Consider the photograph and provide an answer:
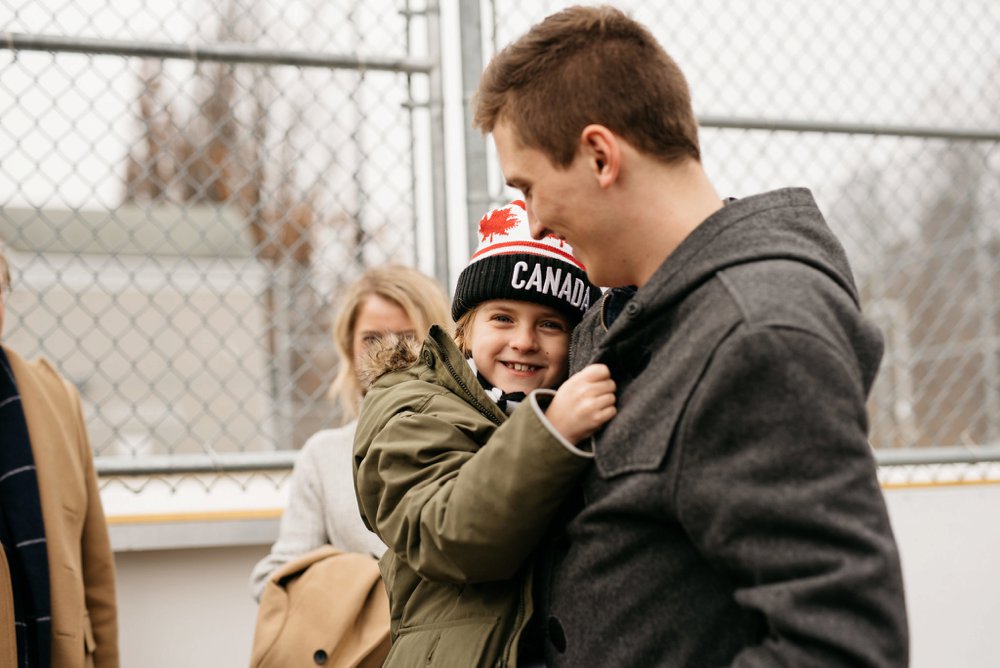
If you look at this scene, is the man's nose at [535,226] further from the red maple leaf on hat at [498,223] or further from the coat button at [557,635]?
the coat button at [557,635]

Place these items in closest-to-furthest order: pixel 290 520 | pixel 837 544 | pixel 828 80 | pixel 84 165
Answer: pixel 837 544 → pixel 290 520 → pixel 84 165 → pixel 828 80

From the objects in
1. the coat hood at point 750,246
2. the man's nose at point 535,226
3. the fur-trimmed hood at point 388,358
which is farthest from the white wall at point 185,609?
the coat hood at point 750,246

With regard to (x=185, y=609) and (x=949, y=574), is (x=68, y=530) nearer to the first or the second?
(x=185, y=609)

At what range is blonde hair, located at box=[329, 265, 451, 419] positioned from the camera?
2.76 meters

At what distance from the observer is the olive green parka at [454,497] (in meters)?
1.25

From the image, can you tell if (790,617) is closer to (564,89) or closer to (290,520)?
(564,89)

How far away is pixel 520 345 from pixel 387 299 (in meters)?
1.18

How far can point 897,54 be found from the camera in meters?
3.39

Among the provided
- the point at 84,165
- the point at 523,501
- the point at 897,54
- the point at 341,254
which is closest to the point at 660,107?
the point at 523,501

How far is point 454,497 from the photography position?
132cm

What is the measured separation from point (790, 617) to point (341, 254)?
22.4 feet

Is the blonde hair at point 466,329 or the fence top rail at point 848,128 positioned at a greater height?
the fence top rail at point 848,128

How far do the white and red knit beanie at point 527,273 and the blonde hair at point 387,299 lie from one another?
3.03 feet

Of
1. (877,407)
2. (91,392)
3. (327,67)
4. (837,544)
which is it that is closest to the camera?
(837,544)
